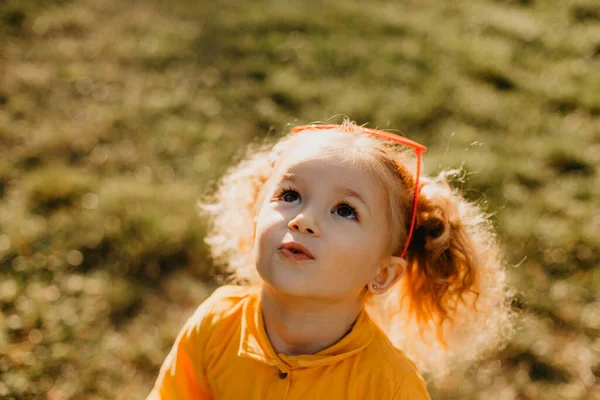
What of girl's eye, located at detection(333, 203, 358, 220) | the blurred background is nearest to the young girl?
girl's eye, located at detection(333, 203, 358, 220)

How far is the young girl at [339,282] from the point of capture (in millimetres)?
1799

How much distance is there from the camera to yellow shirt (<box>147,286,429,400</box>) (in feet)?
6.22

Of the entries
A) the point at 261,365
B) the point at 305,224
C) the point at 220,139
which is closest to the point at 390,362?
the point at 261,365

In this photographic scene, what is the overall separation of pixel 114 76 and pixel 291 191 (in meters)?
2.89

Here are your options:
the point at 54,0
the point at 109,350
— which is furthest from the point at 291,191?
the point at 54,0

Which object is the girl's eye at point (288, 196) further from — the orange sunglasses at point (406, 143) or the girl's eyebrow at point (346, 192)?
the orange sunglasses at point (406, 143)

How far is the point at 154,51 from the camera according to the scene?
4656 mm

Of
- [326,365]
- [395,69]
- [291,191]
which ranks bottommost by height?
[395,69]

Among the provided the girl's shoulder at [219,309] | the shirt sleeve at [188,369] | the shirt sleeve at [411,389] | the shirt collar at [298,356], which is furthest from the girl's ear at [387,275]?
the shirt sleeve at [188,369]

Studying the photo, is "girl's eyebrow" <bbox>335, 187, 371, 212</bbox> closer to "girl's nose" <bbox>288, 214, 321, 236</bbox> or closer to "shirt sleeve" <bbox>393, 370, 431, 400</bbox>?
"girl's nose" <bbox>288, 214, 321, 236</bbox>

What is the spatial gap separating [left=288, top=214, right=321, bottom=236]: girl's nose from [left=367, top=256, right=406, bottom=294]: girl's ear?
0.31 m

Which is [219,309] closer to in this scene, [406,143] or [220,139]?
[406,143]

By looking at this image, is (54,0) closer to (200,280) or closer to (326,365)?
(200,280)

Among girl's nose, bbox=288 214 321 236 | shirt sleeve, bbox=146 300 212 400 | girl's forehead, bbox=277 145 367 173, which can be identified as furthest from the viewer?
shirt sleeve, bbox=146 300 212 400
